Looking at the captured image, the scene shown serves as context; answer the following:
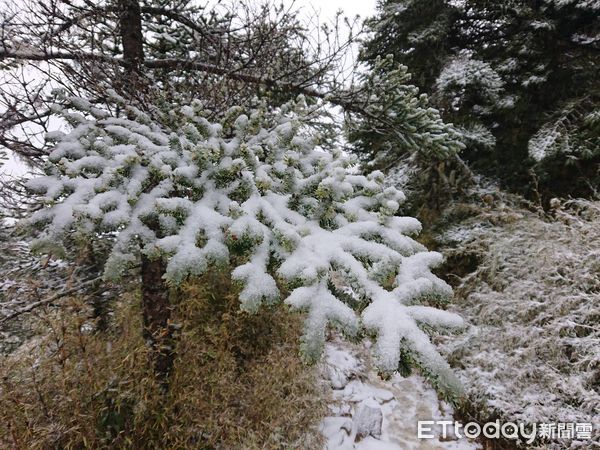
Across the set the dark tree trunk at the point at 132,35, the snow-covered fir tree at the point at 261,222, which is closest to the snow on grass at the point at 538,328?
the snow-covered fir tree at the point at 261,222

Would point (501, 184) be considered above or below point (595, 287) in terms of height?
above

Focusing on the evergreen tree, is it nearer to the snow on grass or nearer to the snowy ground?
the snow on grass

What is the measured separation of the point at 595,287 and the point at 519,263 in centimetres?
97

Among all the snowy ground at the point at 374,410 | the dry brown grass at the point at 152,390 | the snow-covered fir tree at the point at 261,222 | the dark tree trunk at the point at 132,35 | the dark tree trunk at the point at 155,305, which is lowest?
the snowy ground at the point at 374,410

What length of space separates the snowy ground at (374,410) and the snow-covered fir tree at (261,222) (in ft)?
9.19

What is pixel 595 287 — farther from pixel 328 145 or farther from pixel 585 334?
pixel 328 145

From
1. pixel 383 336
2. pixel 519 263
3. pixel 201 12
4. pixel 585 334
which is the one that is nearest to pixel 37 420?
pixel 383 336

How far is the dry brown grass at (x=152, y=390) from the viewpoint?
2.46 meters

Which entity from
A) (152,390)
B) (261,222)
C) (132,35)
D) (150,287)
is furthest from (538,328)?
(132,35)

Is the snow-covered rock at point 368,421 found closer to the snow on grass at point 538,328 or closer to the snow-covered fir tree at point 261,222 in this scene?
the snow on grass at point 538,328

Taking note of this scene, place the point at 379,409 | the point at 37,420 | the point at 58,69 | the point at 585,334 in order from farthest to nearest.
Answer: the point at 379,409 < the point at 585,334 < the point at 58,69 < the point at 37,420

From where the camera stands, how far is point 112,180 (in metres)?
1.96

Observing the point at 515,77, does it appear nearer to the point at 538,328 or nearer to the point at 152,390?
the point at 538,328

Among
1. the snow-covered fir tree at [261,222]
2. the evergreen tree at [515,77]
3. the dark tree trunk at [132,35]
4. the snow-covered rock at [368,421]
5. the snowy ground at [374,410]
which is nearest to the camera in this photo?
the snow-covered fir tree at [261,222]
